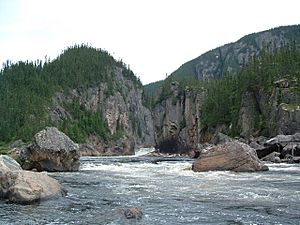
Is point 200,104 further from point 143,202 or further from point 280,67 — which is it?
point 143,202

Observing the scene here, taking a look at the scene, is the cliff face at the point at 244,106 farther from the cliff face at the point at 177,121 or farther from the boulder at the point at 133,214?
the boulder at the point at 133,214

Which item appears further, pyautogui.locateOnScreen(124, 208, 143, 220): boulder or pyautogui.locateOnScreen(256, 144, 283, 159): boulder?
pyautogui.locateOnScreen(256, 144, 283, 159): boulder

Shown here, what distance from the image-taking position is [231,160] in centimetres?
4378

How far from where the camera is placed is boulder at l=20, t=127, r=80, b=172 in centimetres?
4494

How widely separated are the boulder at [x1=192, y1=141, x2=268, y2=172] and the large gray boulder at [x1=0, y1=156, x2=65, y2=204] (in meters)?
21.2

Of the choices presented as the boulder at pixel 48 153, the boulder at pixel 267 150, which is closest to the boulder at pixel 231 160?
the boulder at pixel 48 153

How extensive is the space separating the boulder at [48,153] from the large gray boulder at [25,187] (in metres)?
18.7

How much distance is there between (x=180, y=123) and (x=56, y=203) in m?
153

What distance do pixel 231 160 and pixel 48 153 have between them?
18.5 meters

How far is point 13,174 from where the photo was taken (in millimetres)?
Answer: 25078

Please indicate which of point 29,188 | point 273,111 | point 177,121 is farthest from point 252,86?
point 29,188

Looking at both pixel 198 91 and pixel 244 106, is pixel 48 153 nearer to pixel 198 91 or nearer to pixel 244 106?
pixel 244 106

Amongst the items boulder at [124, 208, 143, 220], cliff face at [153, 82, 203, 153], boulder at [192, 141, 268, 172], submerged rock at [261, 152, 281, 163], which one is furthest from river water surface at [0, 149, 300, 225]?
cliff face at [153, 82, 203, 153]

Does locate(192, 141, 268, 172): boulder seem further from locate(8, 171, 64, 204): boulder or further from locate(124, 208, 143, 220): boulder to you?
locate(124, 208, 143, 220): boulder
